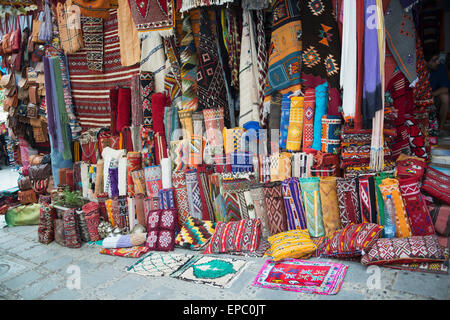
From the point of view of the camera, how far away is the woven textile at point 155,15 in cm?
399

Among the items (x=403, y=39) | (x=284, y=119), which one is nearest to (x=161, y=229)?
(x=284, y=119)

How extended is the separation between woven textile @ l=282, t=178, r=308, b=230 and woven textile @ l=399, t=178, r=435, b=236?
869 mm

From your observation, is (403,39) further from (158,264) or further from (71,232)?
(71,232)

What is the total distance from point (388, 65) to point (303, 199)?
1.41 meters

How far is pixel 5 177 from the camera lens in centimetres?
883

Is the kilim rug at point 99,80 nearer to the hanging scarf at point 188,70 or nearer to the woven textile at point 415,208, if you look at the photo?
the hanging scarf at point 188,70

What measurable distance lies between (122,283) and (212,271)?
779mm

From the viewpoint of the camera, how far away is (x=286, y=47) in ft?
11.4

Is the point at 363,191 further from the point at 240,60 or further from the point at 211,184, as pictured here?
the point at 240,60

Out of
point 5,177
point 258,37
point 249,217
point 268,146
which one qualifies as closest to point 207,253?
point 249,217

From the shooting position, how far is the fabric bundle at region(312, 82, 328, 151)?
331 centimetres

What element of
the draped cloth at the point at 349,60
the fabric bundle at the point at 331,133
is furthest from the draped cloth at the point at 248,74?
the draped cloth at the point at 349,60

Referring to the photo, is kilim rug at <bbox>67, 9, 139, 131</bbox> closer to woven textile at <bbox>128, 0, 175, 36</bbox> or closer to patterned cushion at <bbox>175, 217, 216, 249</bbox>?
woven textile at <bbox>128, 0, 175, 36</bbox>

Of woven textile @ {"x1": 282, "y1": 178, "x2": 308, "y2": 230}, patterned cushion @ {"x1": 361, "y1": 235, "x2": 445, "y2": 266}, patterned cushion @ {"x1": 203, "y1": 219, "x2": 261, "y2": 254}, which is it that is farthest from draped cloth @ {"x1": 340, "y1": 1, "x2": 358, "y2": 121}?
patterned cushion @ {"x1": 203, "y1": 219, "x2": 261, "y2": 254}
